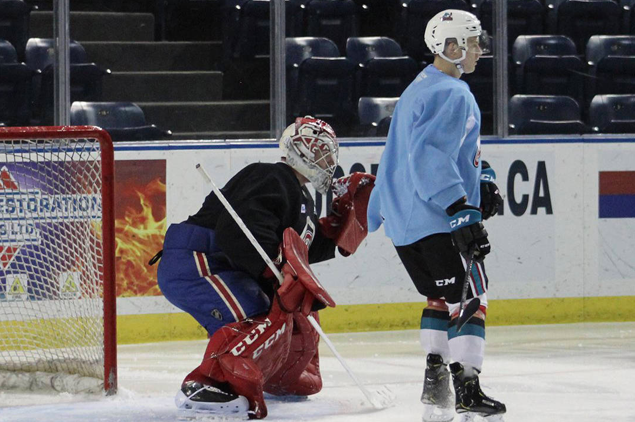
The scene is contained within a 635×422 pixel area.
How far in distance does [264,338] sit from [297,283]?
0.21 m

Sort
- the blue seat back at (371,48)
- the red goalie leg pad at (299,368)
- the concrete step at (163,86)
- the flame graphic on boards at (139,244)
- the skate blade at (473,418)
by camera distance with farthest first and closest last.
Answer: the blue seat back at (371,48) → the concrete step at (163,86) → the flame graphic on boards at (139,244) → the red goalie leg pad at (299,368) → the skate blade at (473,418)

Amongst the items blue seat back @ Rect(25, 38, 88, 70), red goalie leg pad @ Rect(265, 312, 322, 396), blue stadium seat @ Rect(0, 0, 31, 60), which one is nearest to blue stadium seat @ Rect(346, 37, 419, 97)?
blue seat back @ Rect(25, 38, 88, 70)

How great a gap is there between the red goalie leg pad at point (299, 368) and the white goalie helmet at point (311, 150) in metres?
0.44

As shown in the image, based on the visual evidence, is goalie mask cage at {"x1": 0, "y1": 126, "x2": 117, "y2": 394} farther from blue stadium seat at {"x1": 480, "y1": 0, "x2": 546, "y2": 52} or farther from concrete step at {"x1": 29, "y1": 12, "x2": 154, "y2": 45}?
blue stadium seat at {"x1": 480, "y1": 0, "x2": 546, "y2": 52}

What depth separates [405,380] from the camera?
14.6 feet

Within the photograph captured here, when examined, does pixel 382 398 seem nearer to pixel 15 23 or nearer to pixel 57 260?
pixel 57 260

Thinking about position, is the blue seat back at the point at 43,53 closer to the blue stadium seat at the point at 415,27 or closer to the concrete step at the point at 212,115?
the concrete step at the point at 212,115

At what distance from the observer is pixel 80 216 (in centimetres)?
434

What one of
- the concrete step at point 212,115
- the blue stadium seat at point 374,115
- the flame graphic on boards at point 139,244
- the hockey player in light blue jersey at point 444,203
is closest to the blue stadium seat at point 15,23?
the concrete step at point 212,115

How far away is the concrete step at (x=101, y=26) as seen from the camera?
5.59 meters

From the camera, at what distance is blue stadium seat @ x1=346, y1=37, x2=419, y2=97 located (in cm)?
607

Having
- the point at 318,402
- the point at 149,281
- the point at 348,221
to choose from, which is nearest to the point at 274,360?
the point at 318,402

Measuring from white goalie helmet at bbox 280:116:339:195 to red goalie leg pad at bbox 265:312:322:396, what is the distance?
0.44 meters

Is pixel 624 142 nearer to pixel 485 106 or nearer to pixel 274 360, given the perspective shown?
pixel 485 106
